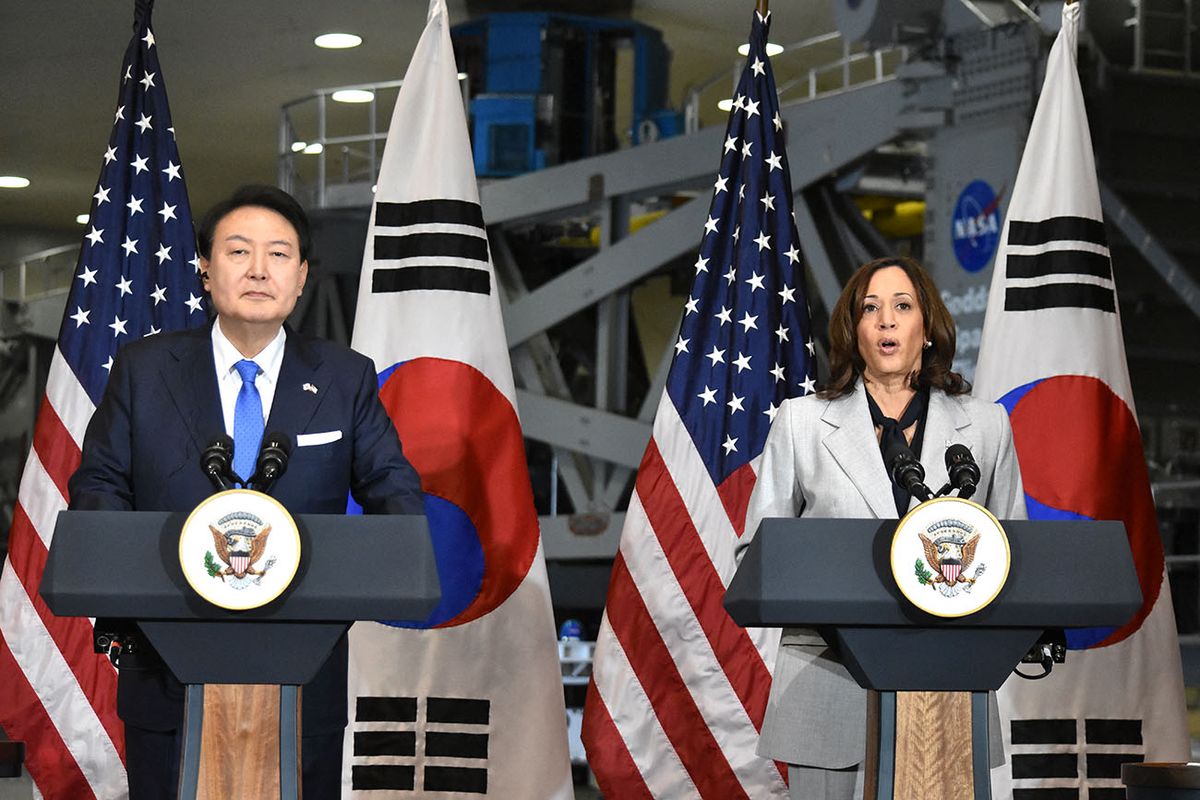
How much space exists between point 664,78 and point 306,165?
7.26ft

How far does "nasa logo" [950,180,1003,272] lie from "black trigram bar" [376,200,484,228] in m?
3.38

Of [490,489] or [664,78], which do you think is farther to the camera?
[664,78]

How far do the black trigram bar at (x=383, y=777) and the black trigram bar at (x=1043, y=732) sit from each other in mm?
1536

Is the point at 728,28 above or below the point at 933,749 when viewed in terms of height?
above

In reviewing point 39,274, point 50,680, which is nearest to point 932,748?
point 50,680

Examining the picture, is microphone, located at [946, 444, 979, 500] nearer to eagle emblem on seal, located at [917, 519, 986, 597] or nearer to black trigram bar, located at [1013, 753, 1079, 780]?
eagle emblem on seal, located at [917, 519, 986, 597]

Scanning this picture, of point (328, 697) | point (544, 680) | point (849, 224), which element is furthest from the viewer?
point (849, 224)

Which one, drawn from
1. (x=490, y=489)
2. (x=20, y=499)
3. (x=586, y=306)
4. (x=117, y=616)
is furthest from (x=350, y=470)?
(x=586, y=306)

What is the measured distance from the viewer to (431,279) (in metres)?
4.04

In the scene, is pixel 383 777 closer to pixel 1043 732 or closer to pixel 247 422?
pixel 1043 732

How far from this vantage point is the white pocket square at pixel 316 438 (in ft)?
7.41

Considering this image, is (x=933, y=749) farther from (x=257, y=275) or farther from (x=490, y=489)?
(x=490, y=489)

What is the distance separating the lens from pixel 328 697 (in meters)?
2.27

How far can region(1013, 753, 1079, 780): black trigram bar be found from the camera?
13.0 feet
